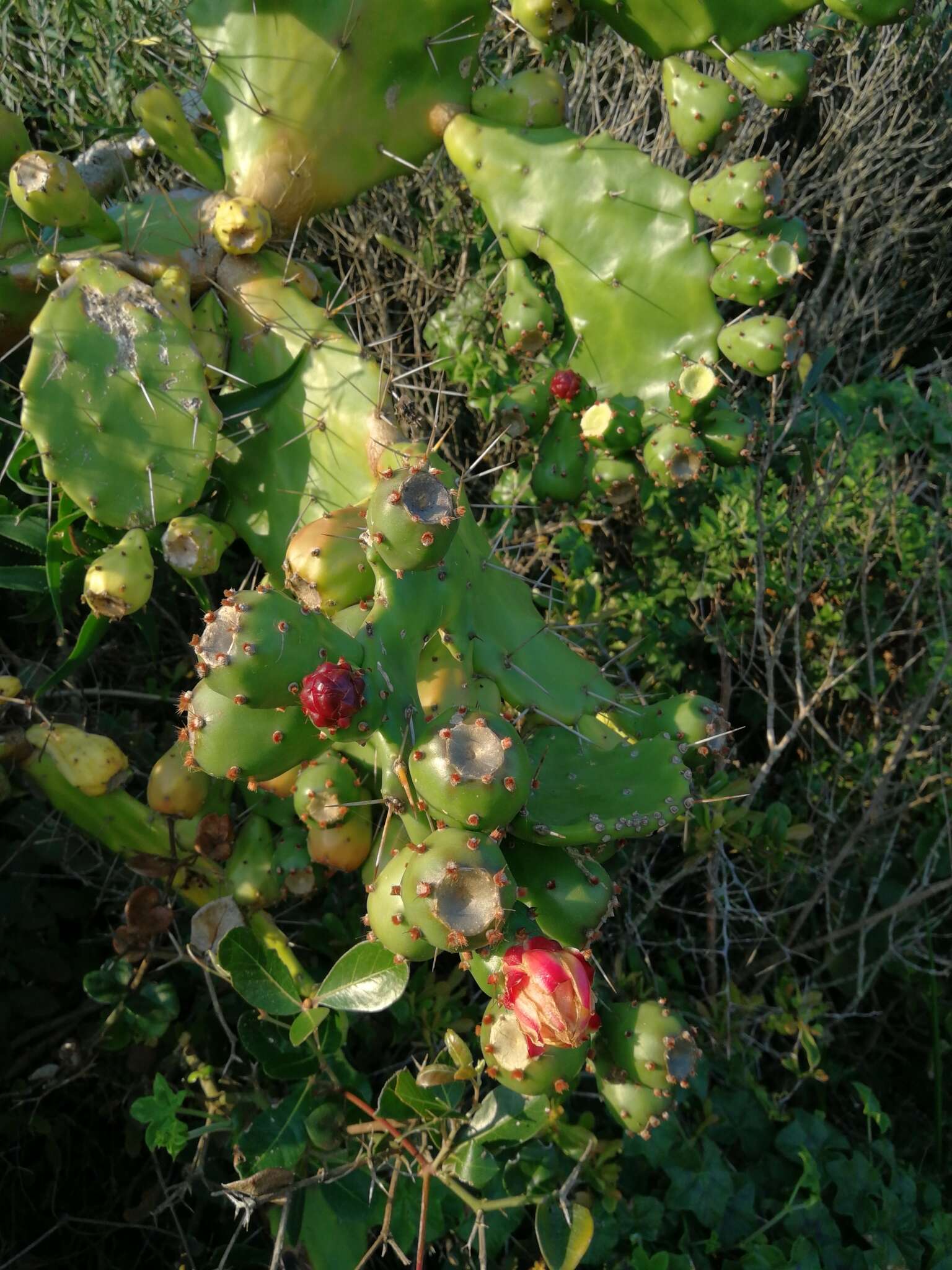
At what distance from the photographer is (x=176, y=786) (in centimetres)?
135

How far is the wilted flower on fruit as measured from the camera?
0.85m

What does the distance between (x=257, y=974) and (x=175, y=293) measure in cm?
95

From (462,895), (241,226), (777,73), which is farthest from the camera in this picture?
(777,73)

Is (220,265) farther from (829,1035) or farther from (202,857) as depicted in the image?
(829,1035)

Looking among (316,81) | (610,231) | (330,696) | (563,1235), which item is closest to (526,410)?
(610,231)

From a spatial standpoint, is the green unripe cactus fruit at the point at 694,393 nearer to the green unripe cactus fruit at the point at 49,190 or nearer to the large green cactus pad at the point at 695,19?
the large green cactus pad at the point at 695,19

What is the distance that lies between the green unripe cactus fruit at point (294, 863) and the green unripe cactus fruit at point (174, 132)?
106 centimetres

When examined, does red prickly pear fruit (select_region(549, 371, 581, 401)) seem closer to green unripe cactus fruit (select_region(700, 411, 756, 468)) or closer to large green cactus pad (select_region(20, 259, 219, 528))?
green unripe cactus fruit (select_region(700, 411, 756, 468))

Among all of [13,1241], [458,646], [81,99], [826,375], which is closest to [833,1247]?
[458,646]

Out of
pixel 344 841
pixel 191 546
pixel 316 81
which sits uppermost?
pixel 316 81

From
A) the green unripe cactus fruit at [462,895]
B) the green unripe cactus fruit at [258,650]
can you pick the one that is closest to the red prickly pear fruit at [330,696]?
the green unripe cactus fruit at [258,650]

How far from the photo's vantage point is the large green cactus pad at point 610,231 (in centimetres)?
157

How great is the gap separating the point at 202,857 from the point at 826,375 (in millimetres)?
2344

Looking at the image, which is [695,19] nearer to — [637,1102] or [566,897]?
[566,897]
